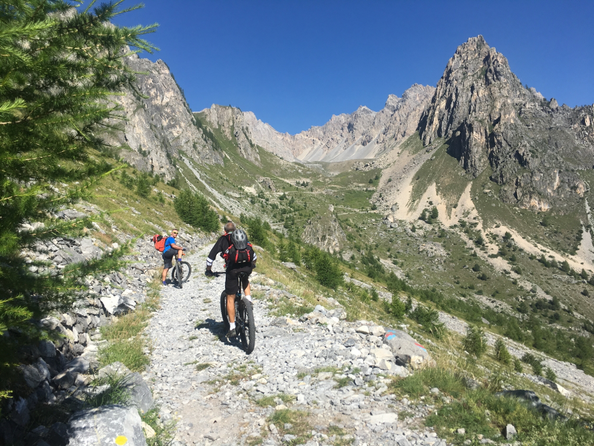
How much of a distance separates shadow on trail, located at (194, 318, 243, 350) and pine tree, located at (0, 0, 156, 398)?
21.0 ft

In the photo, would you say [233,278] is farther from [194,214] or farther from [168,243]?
[194,214]

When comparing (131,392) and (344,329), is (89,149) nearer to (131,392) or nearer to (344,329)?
(131,392)

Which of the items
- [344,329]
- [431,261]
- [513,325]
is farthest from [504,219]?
[344,329]

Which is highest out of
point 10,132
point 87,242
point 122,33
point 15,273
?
point 122,33

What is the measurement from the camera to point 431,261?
479ft

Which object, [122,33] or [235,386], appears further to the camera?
[235,386]

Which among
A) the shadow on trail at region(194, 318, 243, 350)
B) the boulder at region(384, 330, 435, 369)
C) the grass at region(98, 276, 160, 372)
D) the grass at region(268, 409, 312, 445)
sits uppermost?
the boulder at region(384, 330, 435, 369)

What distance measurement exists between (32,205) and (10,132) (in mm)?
642

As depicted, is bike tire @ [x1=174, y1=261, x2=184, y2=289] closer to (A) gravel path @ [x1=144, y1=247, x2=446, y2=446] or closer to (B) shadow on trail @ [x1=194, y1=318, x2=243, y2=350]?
(A) gravel path @ [x1=144, y1=247, x2=446, y2=446]

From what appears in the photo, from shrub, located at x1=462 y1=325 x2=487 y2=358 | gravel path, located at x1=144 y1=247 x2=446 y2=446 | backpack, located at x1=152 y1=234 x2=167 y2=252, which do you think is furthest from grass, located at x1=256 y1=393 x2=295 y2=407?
shrub, located at x1=462 y1=325 x2=487 y2=358

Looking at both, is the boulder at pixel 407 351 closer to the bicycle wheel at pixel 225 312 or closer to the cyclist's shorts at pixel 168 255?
the bicycle wheel at pixel 225 312

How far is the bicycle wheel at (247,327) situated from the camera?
8081 mm

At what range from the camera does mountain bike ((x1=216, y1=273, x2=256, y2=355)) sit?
26.6 ft

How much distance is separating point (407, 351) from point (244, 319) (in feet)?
14.7
